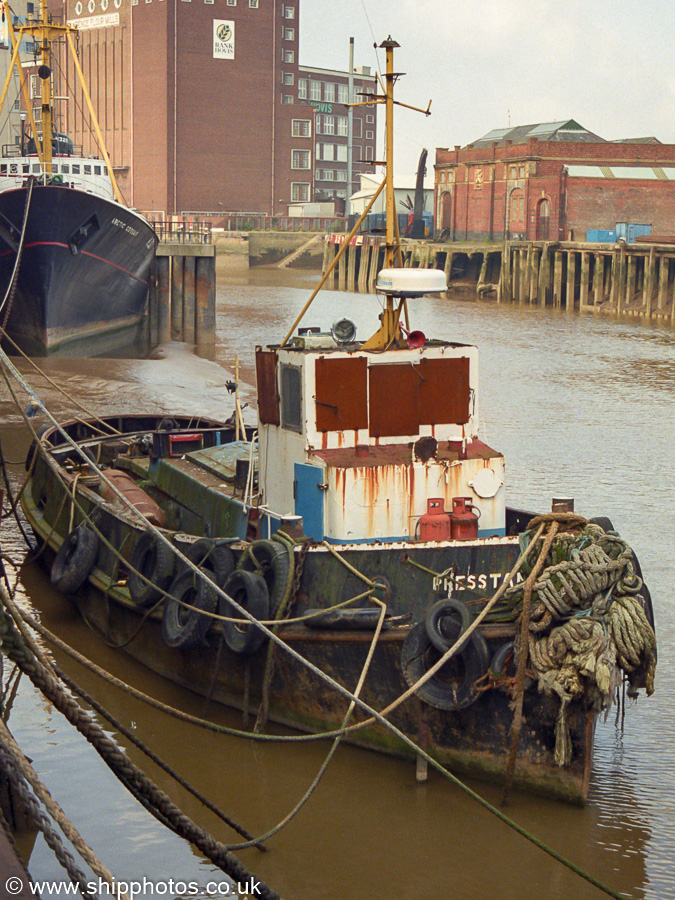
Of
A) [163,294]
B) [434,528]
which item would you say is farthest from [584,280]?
[434,528]

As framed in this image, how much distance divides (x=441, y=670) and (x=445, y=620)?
399 millimetres

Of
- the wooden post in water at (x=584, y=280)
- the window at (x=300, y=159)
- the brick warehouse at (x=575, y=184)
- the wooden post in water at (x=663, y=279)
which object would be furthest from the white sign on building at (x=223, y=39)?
the wooden post in water at (x=663, y=279)

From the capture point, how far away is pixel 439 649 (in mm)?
8094

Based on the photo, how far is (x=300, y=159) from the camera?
88.9 meters

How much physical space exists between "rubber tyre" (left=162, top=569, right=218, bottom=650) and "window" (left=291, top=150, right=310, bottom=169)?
81.8 meters

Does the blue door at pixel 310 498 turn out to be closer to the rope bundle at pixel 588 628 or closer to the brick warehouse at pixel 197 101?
the rope bundle at pixel 588 628

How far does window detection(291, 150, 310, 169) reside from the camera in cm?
8795

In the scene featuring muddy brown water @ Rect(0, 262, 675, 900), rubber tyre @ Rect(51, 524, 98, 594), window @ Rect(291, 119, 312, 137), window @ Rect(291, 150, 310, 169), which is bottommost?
muddy brown water @ Rect(0, 262, 675, 900)

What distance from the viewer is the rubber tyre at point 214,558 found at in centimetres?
951

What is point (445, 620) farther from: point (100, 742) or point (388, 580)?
point (100, 742)

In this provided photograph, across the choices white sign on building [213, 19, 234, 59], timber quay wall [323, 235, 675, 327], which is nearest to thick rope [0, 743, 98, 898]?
timber quay wall [323, 235, 675, 327]

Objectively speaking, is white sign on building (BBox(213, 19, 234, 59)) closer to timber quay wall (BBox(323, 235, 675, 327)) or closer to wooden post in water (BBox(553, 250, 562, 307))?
timber quay wall (BBox(323, 235, 675, 327))

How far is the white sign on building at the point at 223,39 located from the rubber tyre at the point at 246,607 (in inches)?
3048

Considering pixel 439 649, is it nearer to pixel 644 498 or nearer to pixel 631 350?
pixel 644 498
